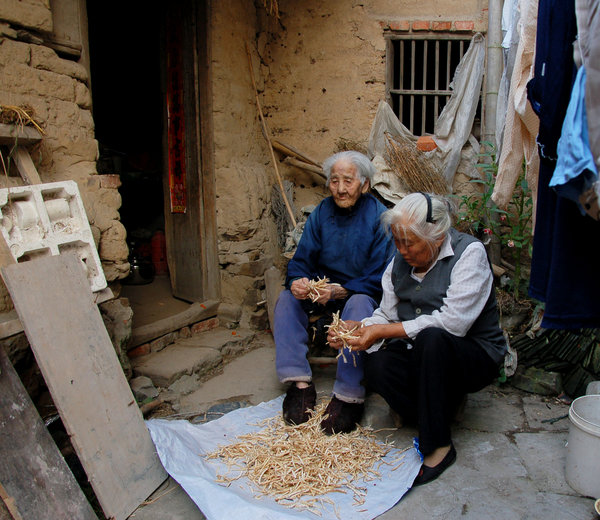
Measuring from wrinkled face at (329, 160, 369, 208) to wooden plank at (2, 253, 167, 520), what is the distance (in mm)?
1503

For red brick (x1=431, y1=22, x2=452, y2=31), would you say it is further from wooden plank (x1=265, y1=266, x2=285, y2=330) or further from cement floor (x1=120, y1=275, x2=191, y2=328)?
cement floor (x1=120, y1=275, x2=191, y2=328)

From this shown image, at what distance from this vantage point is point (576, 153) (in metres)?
1.48

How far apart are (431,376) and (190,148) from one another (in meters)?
2.82

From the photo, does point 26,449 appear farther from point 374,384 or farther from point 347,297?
point 347,297

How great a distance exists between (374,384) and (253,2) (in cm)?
341

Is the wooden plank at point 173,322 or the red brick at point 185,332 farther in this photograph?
the red brick at point 185,332

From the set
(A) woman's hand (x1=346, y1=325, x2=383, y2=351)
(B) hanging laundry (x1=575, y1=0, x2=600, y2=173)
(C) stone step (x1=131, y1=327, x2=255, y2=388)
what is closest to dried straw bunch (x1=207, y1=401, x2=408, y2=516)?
(A) woman's hand (x1=346, y1=325, x2=383, y2=351)

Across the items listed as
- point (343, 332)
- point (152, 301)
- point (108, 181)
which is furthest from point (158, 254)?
point (343, 332)

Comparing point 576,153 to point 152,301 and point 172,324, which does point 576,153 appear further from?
point 152,301

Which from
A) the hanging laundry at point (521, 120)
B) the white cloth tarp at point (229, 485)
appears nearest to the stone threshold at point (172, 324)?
the white cloth tarp at point (229, 485)

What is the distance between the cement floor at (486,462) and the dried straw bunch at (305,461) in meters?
0.18

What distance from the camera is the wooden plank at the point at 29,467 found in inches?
75.0

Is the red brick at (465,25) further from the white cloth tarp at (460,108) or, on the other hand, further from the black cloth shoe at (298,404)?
the black cloth shoe at (298,404)

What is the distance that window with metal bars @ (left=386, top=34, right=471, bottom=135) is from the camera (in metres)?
4.38
